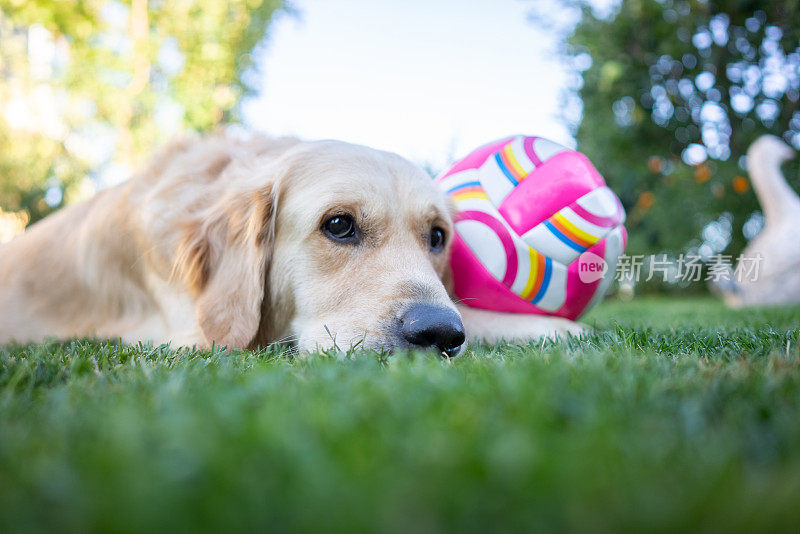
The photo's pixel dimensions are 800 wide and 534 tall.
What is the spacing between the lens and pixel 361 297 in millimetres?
2291

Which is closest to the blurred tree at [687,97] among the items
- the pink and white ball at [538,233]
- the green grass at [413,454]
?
the pink and white ball at [538,233]

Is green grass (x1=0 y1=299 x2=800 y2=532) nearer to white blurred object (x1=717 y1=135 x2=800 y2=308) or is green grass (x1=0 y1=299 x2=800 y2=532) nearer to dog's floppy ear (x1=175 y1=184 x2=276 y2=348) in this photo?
dog's floppy ear (x1=175 y1=184 x2=276 y2=348)

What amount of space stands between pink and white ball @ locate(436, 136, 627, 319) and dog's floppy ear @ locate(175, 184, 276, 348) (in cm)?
111

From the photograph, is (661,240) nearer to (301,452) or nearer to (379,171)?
(379,171)

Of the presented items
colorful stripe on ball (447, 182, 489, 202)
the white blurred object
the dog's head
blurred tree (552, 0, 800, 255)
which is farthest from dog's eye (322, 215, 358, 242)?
blurred tree (552, 0, 800, 255)

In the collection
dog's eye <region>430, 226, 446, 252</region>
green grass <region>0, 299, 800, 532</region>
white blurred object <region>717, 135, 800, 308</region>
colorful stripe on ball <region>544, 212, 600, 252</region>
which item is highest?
green grass <region>0, 299, 800, 532</region>

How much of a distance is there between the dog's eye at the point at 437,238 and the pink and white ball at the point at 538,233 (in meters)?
0.14

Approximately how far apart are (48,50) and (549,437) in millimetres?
20273

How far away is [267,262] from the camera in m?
2.67

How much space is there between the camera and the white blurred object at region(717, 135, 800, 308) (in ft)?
23.2

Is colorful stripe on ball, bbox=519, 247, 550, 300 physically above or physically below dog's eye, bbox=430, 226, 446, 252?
below

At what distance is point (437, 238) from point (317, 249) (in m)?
0.70

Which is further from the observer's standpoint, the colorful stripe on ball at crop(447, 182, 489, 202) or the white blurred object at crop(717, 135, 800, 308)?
the white blurred object at crop(717, 135, 800, 308)

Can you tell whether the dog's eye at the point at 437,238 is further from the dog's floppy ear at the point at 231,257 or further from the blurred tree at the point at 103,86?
the blurred tree at the point at 103,86
